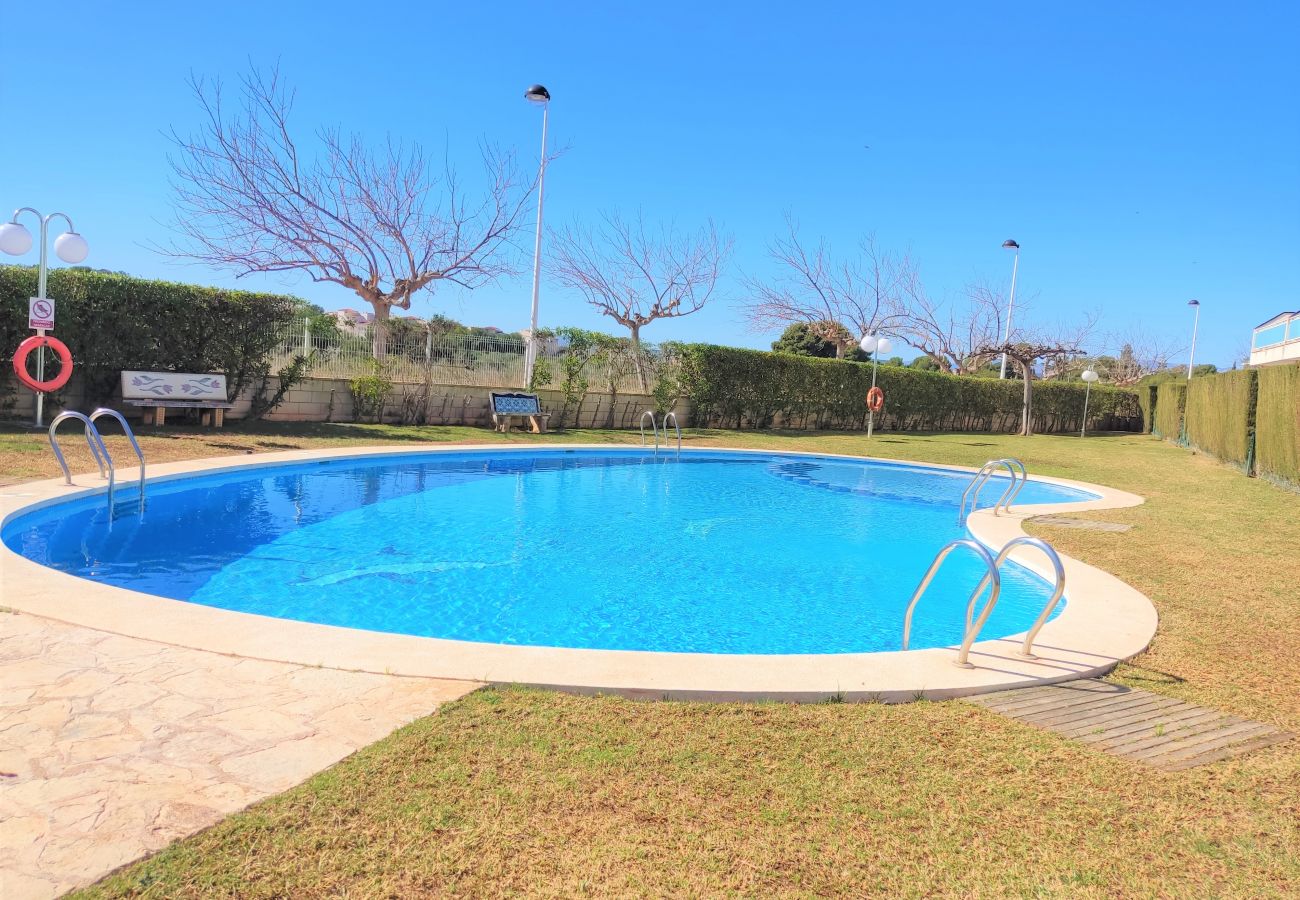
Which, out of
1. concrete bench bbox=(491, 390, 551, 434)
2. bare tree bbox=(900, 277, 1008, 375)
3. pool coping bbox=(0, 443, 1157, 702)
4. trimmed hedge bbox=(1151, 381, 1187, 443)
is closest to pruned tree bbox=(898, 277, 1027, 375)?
bare tree bbox=(900, 277, 1008, 375)

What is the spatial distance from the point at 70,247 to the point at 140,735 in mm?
11562

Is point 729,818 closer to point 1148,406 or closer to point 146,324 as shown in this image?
point 146,324

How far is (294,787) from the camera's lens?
2.47 m

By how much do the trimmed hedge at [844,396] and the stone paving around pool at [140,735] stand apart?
61.1 ft

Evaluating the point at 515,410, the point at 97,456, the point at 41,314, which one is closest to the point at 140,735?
the point at 97,456

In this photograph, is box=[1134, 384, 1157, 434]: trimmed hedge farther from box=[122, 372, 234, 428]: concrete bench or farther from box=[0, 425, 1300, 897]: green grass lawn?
box=[0, 425, 1300, 897]: green grass lawn

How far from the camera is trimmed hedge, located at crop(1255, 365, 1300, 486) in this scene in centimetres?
1181

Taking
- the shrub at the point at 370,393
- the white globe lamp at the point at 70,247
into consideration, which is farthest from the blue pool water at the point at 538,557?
the shrub at the point at 370,393

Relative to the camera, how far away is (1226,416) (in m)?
16.8

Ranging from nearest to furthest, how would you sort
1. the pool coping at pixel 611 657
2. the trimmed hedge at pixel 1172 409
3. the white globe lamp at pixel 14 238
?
the pool coping at pixel 611 657, the white globe lamp at pixel 14 238, the trimmed hedge at pixel 1172 409

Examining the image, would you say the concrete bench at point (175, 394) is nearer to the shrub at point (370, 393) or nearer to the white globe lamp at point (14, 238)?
the white globe lamp at point (14, 238)

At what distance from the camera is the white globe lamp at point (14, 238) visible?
1045 centimetres

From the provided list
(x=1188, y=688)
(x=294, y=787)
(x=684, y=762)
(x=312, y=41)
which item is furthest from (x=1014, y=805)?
(x=312, y=41)

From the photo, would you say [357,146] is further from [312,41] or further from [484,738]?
[484,738]
